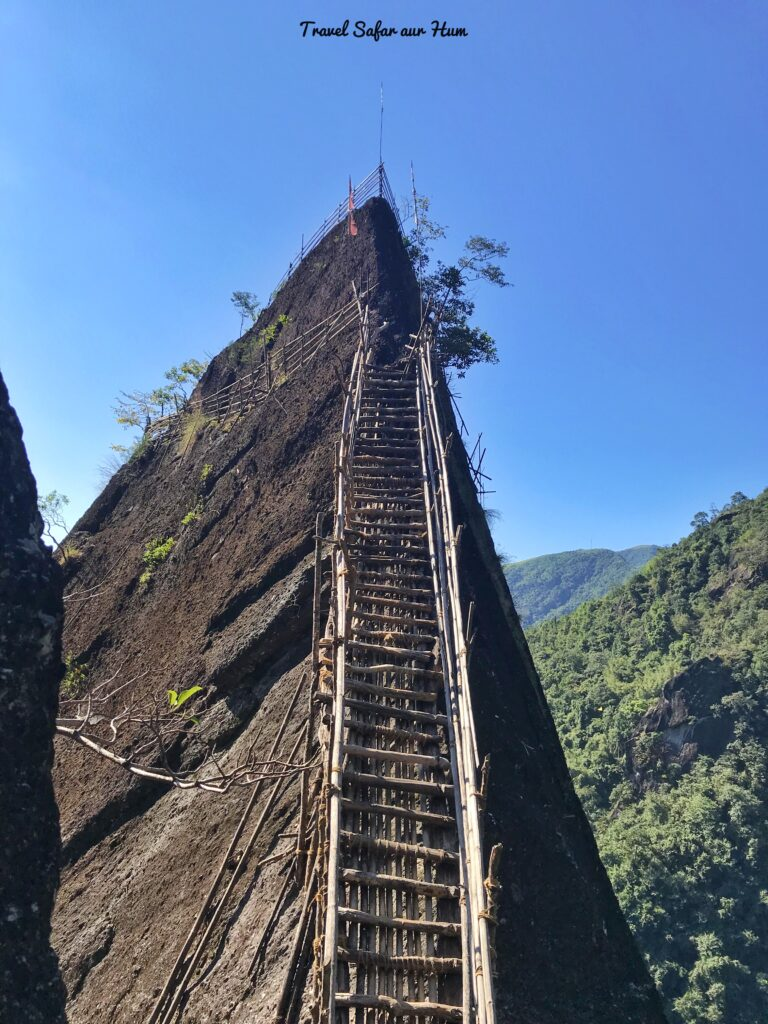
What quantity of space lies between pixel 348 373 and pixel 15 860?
391 inches

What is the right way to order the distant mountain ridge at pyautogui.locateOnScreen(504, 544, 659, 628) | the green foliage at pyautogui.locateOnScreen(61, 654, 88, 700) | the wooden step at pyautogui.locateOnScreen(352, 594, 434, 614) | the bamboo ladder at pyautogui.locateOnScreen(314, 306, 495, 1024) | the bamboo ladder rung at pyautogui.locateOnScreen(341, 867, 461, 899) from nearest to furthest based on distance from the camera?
the bamboo ladder at pyautogui.locateOnScreen(314, 306, 495, 1024) → the bamboo ladder rung at pyautogui.locateOnScreen(341, 867, 461, 899) → the wooden step at pyautogui.locateOnScreen(352, 594, 434, 614) → the green foliage at pyautogui.locateOnScreen(61, 654, 88, 700) → the distant mountain ridge at pyautogui.locateOnScreen(504, 544, 659, 628)

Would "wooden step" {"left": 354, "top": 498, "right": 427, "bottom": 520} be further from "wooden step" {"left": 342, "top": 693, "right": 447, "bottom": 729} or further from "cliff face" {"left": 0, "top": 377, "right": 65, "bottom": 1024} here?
"cliff face" {"left": 0, "top": 377, "right": 65, "bottom": 1024}

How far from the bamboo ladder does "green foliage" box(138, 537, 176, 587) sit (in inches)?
159

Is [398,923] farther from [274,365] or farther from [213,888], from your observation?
[274,365]

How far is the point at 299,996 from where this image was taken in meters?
4.58

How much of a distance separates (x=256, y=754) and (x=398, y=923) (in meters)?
2.47

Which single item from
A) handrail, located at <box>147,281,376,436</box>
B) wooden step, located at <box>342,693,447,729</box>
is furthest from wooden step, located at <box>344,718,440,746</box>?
handrail, located at <box>147,281,376,436</box>

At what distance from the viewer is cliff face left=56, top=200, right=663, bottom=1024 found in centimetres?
538

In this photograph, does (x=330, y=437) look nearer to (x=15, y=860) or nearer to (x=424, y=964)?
(x=424, y=964)

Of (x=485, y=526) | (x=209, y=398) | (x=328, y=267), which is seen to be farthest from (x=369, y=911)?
(x=328, y=267)

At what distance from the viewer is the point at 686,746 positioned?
135ft

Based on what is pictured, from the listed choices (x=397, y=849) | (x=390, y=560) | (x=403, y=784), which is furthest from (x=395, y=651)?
(x=397, y=849)

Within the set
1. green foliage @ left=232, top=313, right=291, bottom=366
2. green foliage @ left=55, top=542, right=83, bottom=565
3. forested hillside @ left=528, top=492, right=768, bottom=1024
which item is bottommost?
forested hillside @ left=528, top=492, right=768, bottom=1024

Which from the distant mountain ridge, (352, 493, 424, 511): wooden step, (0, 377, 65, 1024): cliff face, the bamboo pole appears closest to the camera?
(0, 377, 65, 1024): cliff face
